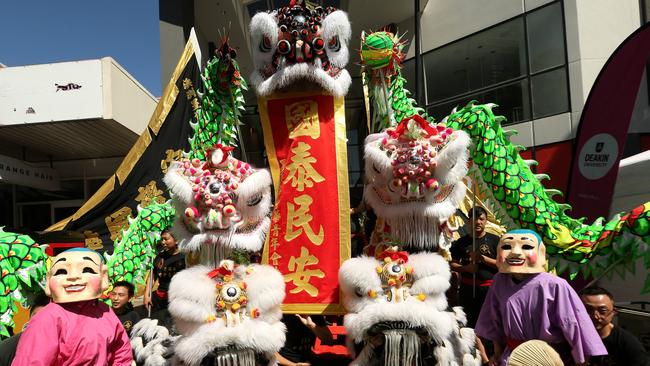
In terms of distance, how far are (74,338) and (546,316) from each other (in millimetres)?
1942

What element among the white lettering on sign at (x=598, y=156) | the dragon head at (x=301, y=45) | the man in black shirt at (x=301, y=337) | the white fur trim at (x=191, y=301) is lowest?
the man in black shirt at (x=301, y=337)

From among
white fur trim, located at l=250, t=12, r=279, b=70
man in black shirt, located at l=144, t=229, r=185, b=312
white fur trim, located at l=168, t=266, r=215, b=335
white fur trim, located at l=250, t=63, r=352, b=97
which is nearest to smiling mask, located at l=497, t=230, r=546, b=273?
white fur trim, located at l=168, t=266, r=215, b=335

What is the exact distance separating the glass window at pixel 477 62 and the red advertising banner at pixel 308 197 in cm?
615

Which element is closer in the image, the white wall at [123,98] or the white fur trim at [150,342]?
the white fur trim at [150,342]

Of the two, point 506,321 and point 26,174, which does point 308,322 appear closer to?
point 506,321

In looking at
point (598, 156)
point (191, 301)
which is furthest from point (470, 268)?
point (598, 156)

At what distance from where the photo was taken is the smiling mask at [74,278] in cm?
191

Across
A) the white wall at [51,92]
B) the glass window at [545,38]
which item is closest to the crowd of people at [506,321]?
the white wall at [51,92]

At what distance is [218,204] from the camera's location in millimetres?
2328

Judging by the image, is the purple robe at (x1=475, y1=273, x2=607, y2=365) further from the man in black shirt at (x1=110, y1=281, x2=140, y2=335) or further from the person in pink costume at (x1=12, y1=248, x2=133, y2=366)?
the man in black shirt at (x1=110, y1=281, x2=140, y2=335)

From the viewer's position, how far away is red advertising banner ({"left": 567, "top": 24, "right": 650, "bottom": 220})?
496 cm

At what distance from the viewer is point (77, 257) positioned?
1965 millimetres

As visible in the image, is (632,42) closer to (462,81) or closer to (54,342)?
(462,81)

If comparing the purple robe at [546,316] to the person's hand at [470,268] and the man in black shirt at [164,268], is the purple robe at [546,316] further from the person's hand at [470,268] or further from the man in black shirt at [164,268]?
the man in black shirt at [164,268]
